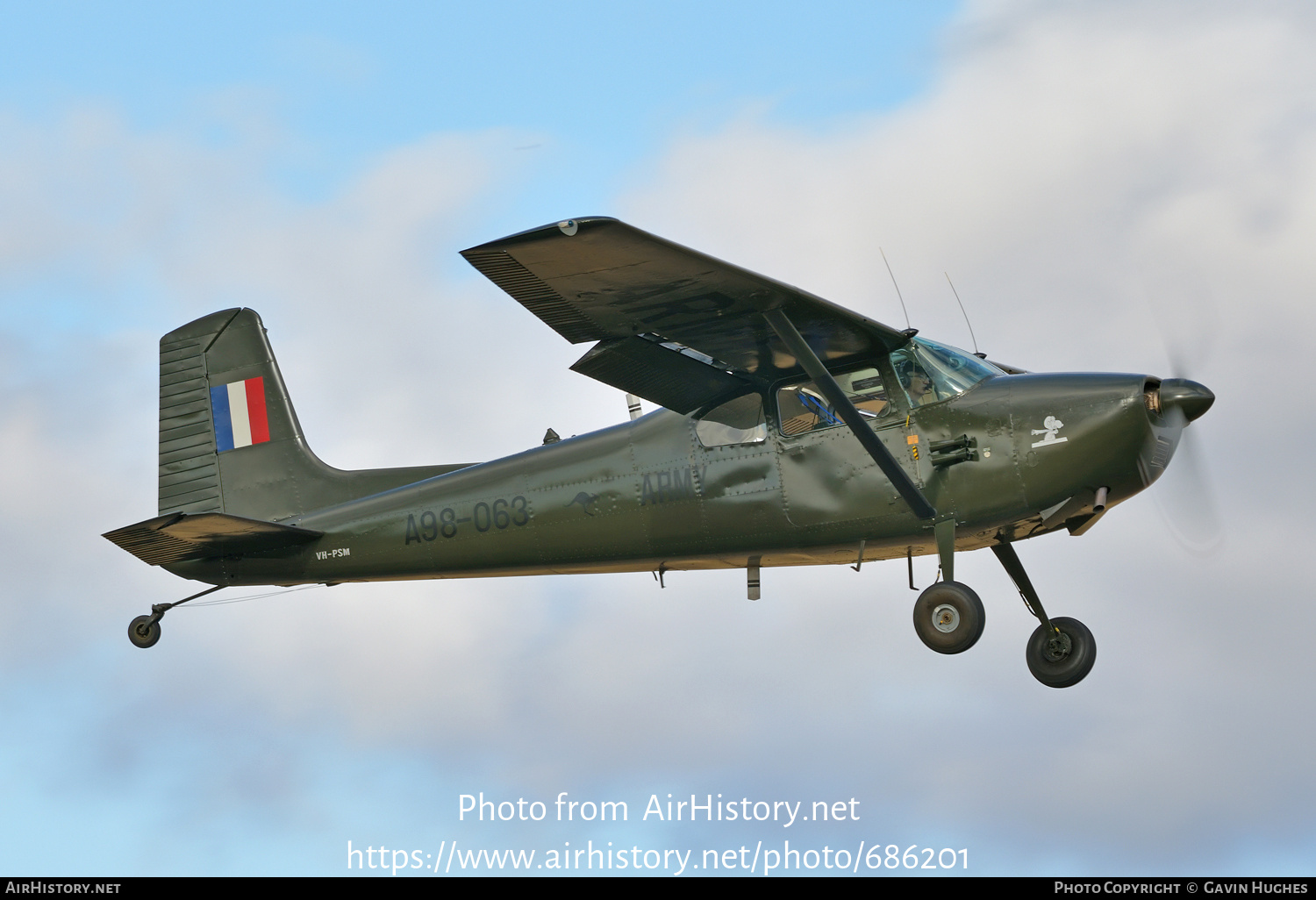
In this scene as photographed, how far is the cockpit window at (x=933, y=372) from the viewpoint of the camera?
12.0 meters

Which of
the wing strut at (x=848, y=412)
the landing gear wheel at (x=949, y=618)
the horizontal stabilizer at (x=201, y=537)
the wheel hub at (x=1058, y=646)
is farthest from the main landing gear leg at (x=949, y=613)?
the horizontal stabilizer at (x=201, y=537)

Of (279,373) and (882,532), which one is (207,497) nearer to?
(279,373)

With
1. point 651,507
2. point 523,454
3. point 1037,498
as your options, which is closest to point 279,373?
point 523,454

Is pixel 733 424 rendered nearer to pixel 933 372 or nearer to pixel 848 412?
pixel 848 412

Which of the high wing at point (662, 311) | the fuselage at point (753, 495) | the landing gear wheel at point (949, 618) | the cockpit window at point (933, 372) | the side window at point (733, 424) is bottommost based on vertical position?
the landing gear wheel at point (949, 618)

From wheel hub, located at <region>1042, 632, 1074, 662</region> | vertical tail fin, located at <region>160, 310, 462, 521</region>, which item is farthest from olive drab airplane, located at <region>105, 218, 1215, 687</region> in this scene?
vertical tail fin, located at <region>160, 310, 462, 521</region>

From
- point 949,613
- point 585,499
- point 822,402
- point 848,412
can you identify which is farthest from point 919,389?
point 585,499

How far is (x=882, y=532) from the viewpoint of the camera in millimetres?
12125

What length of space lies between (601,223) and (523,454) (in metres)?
3.87

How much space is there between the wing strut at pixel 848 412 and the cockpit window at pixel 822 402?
0.65ft

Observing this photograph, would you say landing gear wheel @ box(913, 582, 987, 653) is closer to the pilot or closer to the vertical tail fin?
the pilot

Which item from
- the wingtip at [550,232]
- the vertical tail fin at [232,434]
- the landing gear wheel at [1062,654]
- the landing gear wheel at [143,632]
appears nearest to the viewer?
the wingtip at [550,232]

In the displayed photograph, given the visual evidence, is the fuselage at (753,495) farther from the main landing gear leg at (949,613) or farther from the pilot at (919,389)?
the main landing gear leg at (949,613)
